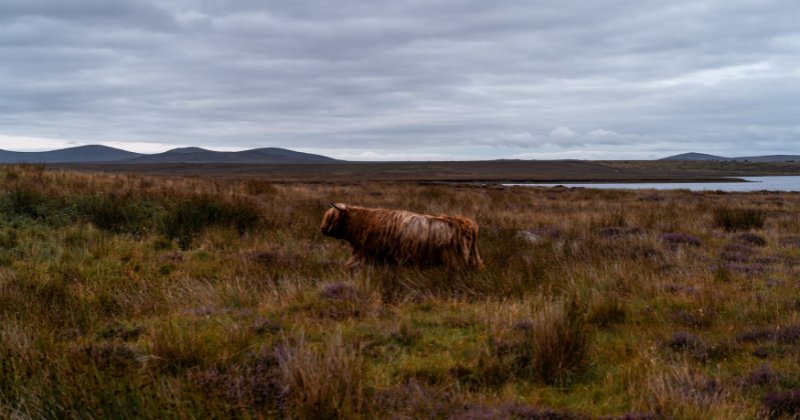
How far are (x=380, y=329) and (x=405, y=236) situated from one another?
2237mm

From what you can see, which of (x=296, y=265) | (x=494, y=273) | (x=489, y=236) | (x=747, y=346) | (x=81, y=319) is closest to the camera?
(x=747, y=346)

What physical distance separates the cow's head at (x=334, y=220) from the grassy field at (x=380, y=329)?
0.57 m

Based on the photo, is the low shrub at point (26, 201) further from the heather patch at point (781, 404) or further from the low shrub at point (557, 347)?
the heather patch at point (781, 404)

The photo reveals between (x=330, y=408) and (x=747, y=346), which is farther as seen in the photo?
(x=747, y=346)

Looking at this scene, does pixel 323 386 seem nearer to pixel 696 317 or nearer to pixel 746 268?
pixel 696 317

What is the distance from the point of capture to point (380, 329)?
4.53 meters

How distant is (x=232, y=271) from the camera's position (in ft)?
21.4

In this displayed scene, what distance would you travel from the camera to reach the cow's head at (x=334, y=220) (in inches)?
277

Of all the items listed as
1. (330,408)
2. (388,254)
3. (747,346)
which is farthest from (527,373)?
(388,254)

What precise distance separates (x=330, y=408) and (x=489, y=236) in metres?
7.01

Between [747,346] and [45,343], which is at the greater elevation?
[45,343]

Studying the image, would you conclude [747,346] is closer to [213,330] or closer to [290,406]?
[290,406]

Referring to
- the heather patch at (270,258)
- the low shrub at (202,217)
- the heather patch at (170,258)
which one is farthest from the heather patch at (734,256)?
the low shrub at (202,217)

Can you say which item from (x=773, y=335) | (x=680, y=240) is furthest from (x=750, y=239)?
(x=773, y=335)
